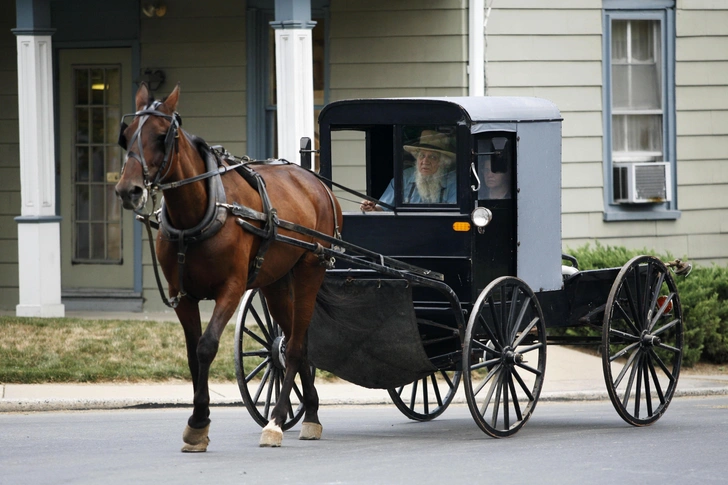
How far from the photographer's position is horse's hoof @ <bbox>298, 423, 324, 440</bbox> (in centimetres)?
835

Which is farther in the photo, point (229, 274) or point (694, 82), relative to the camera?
point (694, 82)

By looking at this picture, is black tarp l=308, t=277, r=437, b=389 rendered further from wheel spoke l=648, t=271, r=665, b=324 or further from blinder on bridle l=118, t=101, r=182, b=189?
wheel spoke l=648, t=271, r=665, b=324

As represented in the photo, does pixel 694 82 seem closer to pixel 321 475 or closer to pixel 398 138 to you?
pixel 398 138

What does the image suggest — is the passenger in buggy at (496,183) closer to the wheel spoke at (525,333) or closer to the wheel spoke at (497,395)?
the wheel spoke at (525,333)

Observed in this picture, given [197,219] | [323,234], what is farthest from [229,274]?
[323,234]

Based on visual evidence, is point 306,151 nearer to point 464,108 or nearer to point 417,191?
point 417,191

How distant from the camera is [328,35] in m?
15.1

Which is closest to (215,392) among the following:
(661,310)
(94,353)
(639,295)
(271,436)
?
(94,353)

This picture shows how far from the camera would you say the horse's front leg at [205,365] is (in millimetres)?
7227

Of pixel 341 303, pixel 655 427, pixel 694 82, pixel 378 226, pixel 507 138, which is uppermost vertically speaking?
pixel 694 82

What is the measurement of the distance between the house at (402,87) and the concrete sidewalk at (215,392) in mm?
3224

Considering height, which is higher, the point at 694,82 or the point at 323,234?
the point at 694,82

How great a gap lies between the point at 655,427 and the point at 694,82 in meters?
7.47

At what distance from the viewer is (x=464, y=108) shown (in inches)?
330
